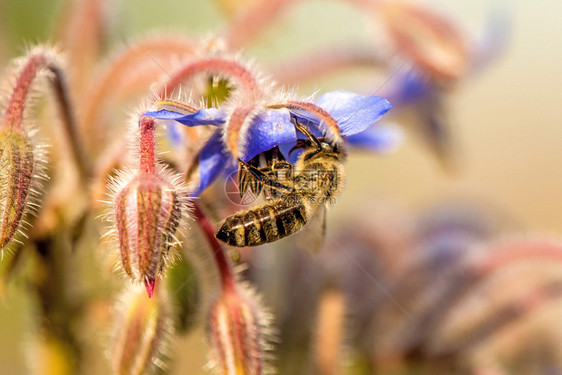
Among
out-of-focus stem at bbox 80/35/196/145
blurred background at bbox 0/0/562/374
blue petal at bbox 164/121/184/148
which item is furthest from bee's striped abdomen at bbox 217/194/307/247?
blurred background at bbox 0/0/562/374

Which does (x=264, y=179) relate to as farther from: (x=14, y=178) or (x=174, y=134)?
(x=14, y=178)

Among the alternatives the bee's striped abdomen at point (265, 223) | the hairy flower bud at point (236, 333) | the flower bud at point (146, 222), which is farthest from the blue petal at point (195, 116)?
the hairy flower bud at point (236, 333)

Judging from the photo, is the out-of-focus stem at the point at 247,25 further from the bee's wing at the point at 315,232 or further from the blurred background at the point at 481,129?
the blurred background at the point at 481,129

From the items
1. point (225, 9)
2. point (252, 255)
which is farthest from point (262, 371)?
point (225, 9)

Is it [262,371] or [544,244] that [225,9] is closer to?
[544,244]

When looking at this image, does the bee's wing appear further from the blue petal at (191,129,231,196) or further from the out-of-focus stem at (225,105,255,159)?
the out-of-focus stem at (225,105,255,159)

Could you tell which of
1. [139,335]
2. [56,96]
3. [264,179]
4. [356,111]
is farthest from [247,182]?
[56,96]
